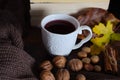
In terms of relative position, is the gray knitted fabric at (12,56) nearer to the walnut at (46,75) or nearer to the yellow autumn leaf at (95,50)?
the walnut at (46,75)

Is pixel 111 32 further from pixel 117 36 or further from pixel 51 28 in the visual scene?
pixel 51 28

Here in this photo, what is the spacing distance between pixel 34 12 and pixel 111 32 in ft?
0.50

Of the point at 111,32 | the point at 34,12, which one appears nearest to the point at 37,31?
the point at 34,12

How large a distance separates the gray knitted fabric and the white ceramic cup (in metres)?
0.04

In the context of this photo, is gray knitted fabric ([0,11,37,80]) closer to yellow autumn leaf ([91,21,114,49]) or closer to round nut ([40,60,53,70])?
round nut ([40,60,53,70])

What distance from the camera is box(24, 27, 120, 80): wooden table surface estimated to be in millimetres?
420

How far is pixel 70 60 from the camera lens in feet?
1.47

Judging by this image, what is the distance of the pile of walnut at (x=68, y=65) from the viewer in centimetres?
41

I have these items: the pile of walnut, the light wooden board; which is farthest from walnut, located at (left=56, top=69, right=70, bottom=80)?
the light wooden board

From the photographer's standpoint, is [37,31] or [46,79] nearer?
[46,79]

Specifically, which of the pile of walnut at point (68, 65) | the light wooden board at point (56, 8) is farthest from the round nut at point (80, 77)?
the light wooden board at point (56, 8)

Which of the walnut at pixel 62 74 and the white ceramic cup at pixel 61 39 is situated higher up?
the white ceramic cup at pixel 61 39

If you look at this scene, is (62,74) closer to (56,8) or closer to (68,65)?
(68,65)

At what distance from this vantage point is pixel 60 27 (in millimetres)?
440
